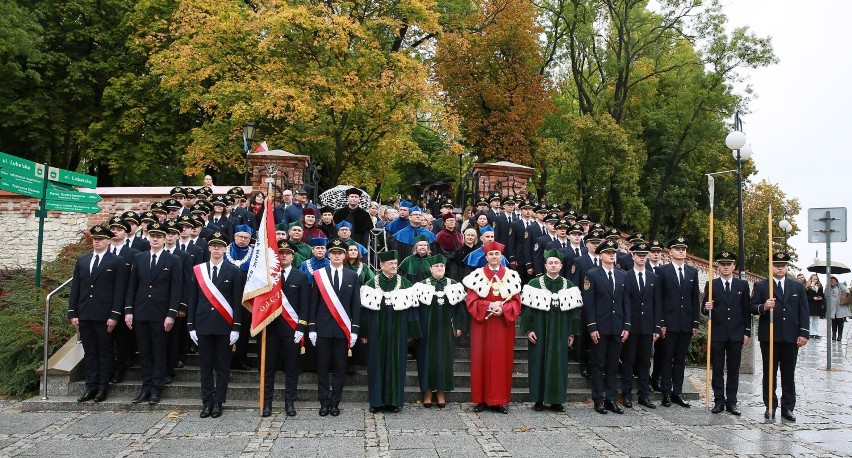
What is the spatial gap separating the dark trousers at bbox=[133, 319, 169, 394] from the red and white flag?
1.13m

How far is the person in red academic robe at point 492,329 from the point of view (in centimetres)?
837

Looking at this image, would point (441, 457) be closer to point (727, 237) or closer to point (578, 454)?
point (578, 454)

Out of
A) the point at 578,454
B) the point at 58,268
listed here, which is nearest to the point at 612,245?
the point at 578,454

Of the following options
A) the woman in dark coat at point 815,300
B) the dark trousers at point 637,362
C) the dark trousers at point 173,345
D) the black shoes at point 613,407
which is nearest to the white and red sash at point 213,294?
the dark trousers at point 173,345

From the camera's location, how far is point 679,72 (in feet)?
98.8

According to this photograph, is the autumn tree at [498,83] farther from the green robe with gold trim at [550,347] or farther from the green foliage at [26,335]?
the green foliage at [26,335]

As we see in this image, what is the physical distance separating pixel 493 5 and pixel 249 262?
2083 cm

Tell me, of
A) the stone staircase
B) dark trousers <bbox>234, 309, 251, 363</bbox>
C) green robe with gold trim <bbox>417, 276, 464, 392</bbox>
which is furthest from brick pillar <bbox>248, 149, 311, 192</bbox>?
green robe with gold trim <bbox>417, 276, 464, 392</bbox>

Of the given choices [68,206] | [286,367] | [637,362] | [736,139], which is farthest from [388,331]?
[736,139]

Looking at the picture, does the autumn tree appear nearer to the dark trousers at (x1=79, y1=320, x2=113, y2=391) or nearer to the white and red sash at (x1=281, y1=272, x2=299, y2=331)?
the white and red sash at (x1=281, y1=272, x2=299, y2=331)

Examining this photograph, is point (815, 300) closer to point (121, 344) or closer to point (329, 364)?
point (329, 364)

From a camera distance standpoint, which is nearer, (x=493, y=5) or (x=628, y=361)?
(x=628, y=361)

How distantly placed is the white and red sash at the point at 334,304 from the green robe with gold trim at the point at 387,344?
0.32m

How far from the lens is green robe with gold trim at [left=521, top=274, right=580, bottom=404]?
332 inches
